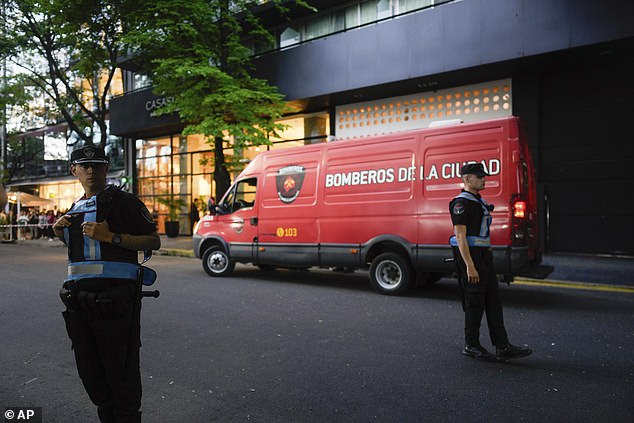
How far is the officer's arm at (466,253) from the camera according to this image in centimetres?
434

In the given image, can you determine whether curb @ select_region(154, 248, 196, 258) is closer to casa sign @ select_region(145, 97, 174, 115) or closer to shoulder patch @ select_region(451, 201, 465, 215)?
casa sign @ select_region(145, 97, 174, 115)

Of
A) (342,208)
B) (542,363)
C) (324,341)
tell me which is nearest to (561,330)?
(542,363)

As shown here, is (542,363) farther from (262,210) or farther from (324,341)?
(262,210)

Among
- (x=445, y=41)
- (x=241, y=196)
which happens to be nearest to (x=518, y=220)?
(x=241, y=196)

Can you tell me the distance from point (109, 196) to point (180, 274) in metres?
8.32

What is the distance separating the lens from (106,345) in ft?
8.21

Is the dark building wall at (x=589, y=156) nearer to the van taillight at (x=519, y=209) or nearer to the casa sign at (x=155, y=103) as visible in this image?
the van taillight at (x=519, y=209)

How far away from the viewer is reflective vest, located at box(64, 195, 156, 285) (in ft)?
8.31

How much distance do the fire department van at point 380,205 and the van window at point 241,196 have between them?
0.02m

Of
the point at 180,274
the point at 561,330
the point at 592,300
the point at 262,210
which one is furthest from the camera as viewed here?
the point at 180,274

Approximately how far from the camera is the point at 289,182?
30.3 feet

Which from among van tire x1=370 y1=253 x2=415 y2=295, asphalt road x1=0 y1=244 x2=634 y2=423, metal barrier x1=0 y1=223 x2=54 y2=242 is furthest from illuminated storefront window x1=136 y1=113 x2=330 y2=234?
asphalt road x1=0 y1=244 x2=634 y2=423

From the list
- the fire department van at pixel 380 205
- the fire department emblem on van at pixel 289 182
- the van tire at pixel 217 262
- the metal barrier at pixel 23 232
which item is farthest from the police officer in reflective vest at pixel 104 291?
the metal barrier at pixel 23 232

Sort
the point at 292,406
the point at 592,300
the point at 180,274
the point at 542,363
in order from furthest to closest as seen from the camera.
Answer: the point at 180,274
the point at 592,300
the point at 542,363
the point at 292,406
